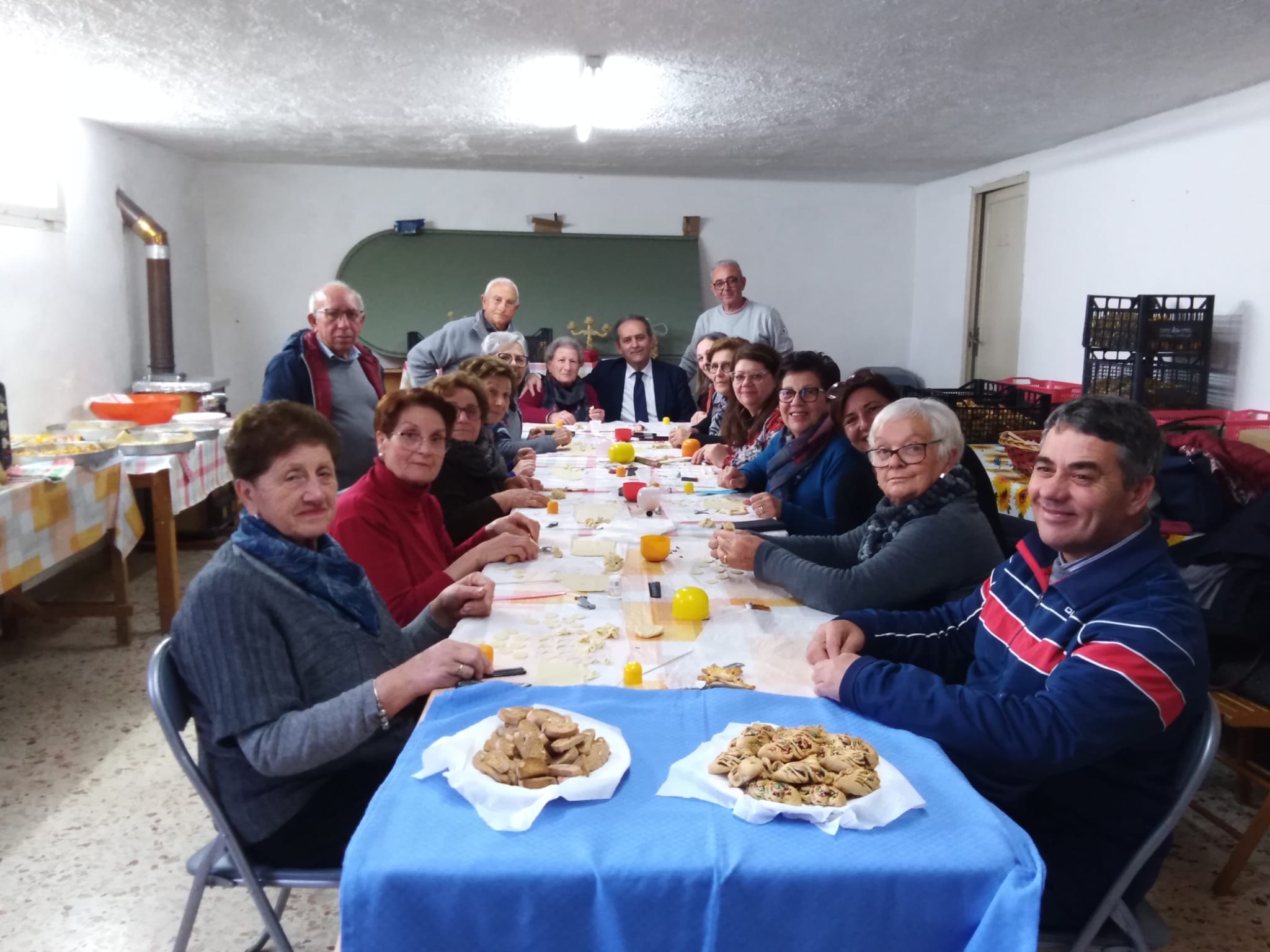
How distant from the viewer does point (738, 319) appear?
5613mm

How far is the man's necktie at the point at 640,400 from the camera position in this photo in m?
5.49

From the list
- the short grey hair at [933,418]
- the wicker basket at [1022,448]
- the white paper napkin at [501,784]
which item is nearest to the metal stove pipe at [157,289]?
the wicker basket at [1022,448]

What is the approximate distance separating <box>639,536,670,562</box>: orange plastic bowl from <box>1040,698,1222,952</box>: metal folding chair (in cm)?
110

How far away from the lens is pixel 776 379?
3580mm

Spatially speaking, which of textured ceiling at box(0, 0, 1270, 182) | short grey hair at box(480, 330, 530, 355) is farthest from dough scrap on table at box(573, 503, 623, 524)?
textured ceiling at box(0, 0, 1270, 182)

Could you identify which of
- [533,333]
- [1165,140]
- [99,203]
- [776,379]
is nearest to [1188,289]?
[1165,140]

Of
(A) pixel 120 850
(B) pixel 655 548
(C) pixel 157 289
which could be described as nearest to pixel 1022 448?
(B) pixel 655 548

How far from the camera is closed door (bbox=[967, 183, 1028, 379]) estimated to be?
630 centimetres

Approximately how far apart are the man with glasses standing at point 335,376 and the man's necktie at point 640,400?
6.64ft

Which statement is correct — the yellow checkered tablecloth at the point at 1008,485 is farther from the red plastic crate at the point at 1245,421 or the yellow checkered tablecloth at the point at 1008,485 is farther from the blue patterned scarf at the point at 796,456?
the red plastic crate at the point at 1245,421

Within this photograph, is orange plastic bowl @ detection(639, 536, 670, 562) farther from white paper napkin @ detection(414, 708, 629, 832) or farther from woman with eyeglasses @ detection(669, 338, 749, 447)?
woman with eyeglasses @ detection(669, 338, 749, 447)

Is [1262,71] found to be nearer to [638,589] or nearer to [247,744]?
[638,589]

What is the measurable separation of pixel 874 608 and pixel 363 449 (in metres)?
2.51

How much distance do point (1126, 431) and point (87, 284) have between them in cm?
553
